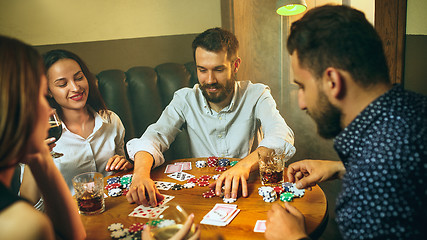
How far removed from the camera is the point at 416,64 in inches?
113

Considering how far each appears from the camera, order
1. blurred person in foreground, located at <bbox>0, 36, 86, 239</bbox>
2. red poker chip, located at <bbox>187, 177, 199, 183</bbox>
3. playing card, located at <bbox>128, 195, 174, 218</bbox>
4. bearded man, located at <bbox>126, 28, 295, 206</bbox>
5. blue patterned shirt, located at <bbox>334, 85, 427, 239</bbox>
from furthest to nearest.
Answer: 1. bearded man, located at <bbox>126, 28, 295, 206</bbox>
2. red poker chip, located at <bbox>187, 177, 199, 183</bbox>
3. playing card, located at <bbox>128, 195, 174, 218</bbox>
4. blue patterned shirt, located at <bbox>334, 85, 427, 239</bbox>
5. blurred person in foreground, located at <bbox>0, 36, 86, 239</bbox>

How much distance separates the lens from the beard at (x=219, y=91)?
2.28m

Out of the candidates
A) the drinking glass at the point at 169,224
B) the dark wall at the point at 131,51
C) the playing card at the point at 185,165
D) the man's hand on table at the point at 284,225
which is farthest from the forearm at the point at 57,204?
the dark wall at the point at 131,51

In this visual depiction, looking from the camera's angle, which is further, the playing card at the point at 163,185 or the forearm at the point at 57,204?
the playing card at the point at 163,185

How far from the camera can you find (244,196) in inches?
55.5

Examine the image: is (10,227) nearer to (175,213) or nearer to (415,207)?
(175,213)

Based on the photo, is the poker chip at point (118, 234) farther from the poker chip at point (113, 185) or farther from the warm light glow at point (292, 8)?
the warm light glow at point (292, 8)

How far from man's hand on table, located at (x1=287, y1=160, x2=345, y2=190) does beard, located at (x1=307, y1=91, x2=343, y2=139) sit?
0.27 metres

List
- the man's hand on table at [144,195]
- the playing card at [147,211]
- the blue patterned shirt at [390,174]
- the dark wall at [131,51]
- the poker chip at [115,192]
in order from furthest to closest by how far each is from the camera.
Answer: the dark wall at [131,51] < the poker chip at [115,192] < the man's hand on table at [144,195] < the playing card at [147,211] < the blue patterned shirt at [390,174]

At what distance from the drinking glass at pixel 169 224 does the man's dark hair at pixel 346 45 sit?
26.8 inches

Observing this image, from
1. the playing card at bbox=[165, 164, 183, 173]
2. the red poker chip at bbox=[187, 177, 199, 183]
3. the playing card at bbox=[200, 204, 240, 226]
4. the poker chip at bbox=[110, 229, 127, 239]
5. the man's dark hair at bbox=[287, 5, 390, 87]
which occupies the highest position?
the man's dark hair at bbox=[287, 5, 390, 87]

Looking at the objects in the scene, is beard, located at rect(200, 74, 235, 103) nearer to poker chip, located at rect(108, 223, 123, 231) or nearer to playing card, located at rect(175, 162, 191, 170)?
playing card, located at rect(175, 162, 191, 170)

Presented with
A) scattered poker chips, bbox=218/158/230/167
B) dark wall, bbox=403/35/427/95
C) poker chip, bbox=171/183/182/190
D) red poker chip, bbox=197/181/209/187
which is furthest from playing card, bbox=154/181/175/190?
dark wall, bbox=403/35/427/95

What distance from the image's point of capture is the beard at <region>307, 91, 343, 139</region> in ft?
3.66
